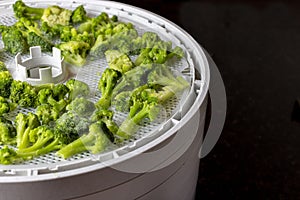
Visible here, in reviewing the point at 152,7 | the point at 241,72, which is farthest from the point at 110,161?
→ the point at 152,7

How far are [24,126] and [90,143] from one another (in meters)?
0.14

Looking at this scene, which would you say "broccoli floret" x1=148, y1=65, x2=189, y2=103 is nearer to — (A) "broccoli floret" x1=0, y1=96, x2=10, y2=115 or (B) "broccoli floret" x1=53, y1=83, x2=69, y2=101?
(B) "broccoli floret" x1=53, y1=83, x2=69, y2=101

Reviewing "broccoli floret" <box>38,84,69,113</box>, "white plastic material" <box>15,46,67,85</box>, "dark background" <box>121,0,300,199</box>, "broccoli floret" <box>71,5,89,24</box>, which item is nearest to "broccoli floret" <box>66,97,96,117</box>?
"broccoli floret" <box>38,84,69,113</box>

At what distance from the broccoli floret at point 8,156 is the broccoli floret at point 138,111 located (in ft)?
0.67

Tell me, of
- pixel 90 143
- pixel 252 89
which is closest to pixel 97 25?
pixel 90 143

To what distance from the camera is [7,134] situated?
106 centimetres

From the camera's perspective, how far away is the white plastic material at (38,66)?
1.24 metres

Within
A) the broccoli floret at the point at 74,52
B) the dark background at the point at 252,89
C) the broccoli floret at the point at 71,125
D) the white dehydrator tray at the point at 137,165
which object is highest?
the broccoli floret at the point at 74,52

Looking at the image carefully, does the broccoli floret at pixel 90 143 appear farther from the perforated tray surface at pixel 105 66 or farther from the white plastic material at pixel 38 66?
the white plastic material at pixel 38 66

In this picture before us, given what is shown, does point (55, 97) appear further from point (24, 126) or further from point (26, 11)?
point (26, 11)

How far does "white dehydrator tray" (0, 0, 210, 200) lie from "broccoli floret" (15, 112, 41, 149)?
5 centimetres

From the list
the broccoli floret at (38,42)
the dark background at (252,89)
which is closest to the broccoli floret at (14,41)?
the broccoli floret at (38,42)

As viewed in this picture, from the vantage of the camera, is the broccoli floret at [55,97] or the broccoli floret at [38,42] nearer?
the broccoli floret at [55,97]

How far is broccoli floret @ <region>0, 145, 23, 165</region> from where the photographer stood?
1.00 meters
